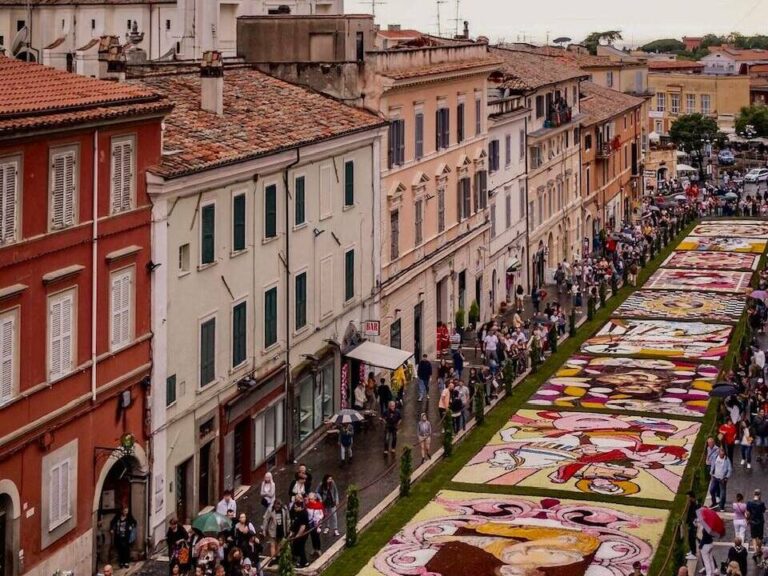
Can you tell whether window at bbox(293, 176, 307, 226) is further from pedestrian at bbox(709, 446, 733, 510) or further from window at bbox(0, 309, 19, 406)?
window at bbox(0, 309, 19, 406)

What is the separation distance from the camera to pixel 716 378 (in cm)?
6009

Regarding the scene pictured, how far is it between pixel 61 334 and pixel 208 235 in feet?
26.0

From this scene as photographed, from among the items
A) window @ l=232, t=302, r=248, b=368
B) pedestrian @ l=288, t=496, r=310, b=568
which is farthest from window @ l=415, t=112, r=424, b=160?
pedestrian @ l=288, t=496, r=310, b=568

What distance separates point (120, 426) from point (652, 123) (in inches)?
6438

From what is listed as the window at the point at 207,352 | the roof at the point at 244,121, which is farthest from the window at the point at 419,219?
the window at the point at 207,352

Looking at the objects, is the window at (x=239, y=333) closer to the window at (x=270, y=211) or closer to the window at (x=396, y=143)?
the window at (x=270, y=211)

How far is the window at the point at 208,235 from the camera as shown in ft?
131

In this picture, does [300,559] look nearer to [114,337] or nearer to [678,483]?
[114,337]

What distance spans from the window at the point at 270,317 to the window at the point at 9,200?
13880mm

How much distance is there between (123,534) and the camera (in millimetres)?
36094

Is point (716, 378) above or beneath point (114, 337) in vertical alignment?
beneath

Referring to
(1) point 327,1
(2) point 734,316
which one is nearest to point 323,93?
(2) point 734,316

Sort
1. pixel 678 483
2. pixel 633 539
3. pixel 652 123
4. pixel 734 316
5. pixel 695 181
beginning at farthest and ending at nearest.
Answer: pixel 652 123
pixel 695 181
pixel 734 316
pixel 678 483
pixel 633 539

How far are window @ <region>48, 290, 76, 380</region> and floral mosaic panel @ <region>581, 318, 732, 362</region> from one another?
1425 inches
